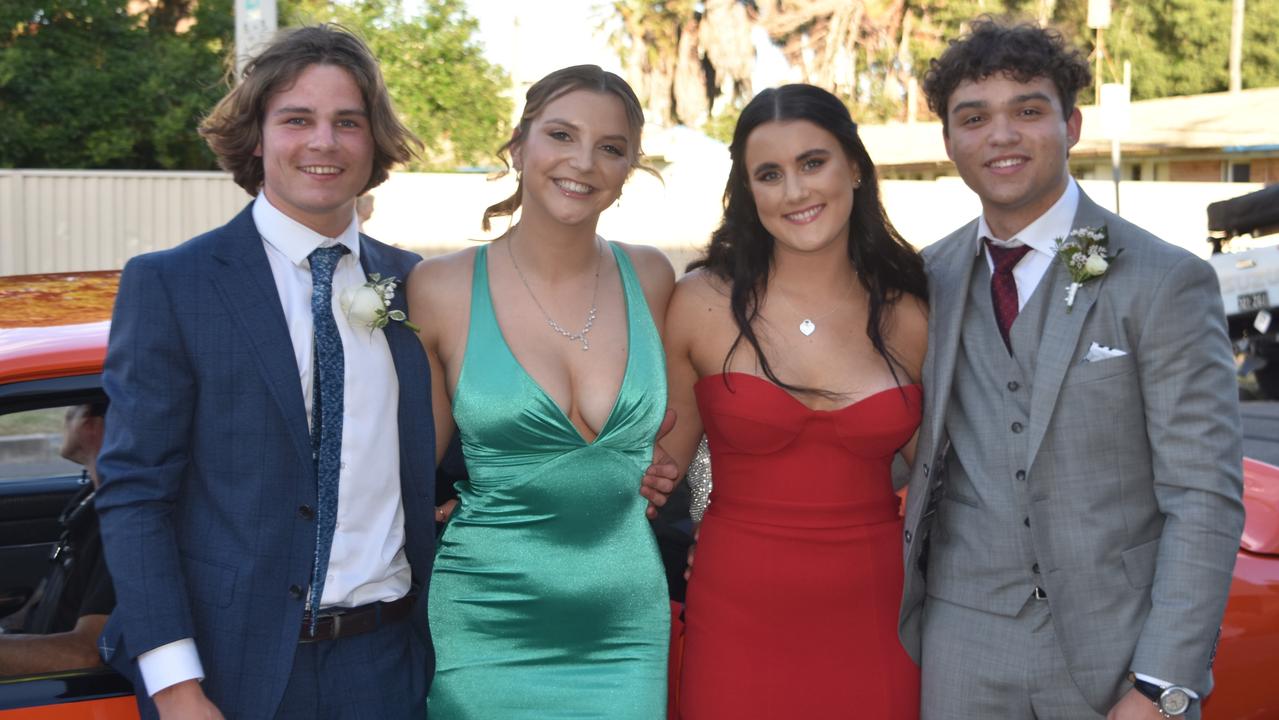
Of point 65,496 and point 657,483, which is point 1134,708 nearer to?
point 657,483

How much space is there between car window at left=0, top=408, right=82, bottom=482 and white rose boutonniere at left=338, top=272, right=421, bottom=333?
726 mm

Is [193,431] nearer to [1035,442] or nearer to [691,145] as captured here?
[1035,442]

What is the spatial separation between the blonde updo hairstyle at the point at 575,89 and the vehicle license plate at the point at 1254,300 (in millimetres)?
8914

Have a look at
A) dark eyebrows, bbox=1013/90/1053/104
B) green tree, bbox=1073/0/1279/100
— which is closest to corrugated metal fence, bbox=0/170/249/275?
dark eyebrows, bbox=1013/90/1053/104

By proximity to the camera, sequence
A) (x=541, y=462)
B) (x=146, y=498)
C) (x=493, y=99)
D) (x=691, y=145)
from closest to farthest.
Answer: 1. (x=146, y=498)
2. (x=541, y=462)
3. (x=691, y=145)
4. (x=493, y=99)

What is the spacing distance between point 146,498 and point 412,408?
593mm

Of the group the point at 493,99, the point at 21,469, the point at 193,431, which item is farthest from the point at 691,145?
the point at 193,431

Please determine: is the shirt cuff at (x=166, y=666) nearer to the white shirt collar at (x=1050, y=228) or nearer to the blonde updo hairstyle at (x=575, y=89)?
the blonde updo hairstyle at (x=575, y=89)

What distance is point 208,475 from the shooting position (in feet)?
8.18

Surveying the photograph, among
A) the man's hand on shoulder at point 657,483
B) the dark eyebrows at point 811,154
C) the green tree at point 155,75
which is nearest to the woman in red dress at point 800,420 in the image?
the dark eyebrows at point 811,154

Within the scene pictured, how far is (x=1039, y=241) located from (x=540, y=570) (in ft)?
4.57

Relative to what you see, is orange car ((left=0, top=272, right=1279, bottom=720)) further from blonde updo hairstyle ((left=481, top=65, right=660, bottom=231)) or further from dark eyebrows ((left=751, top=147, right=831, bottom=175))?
dark eyebrows ((left=751, top=147, right=831, bottom=175))

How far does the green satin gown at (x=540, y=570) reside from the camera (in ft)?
9.94

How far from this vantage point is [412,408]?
2762 mm
